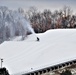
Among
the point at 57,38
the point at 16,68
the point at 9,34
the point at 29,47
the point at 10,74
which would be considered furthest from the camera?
the point at 9,34

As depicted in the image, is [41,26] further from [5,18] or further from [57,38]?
[57,38]

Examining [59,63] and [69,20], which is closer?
[59,63]

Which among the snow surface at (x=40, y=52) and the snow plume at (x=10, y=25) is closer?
the snow surface at (x=40, y=52)

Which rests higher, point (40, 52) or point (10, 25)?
point (10, 25)

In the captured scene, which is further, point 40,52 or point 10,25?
point 10,25

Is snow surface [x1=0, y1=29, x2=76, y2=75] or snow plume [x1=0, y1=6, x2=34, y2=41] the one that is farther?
snow plume [x1=0, y1=6, x2=34, y2=41]

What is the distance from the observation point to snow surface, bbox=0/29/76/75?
3001 cm

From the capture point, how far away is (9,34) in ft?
203

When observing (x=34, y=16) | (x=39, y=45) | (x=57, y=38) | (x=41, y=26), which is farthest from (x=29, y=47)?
(x=34, y=16)

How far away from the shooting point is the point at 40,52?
34.6m

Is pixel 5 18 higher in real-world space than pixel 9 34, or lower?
higher

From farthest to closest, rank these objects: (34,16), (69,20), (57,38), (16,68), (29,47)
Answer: (34,16), (69,20), (57,38), (29,47), (16,68)

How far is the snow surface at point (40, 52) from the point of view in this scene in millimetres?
30008

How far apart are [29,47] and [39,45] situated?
1.66 metres
